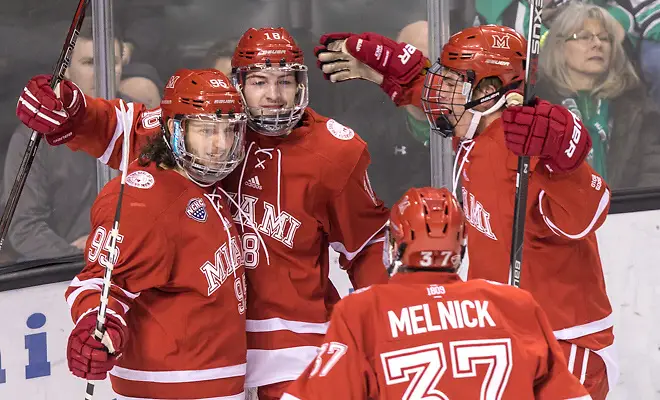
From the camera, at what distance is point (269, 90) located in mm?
2740

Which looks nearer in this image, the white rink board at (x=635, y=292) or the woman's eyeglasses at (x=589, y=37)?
the white rink board at (x=635, y=292)

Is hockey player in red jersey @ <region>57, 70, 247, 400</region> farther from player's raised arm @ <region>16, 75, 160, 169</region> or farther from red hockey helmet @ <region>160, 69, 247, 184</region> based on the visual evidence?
player's raised arm @ <region>16, 75, 160, 169</region>

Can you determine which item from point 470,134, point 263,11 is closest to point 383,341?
point 470,134

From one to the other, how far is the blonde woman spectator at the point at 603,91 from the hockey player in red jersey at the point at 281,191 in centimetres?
176

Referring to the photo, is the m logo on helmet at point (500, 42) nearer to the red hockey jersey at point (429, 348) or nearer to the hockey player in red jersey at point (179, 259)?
the hockey player in red jersey at point (179, 259)

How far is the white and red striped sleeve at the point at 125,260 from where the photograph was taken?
2457mm

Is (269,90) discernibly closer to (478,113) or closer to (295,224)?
(295,224)

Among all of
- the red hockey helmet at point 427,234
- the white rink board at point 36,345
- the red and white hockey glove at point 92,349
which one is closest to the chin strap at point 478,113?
the red hockey helmet at point 427,234

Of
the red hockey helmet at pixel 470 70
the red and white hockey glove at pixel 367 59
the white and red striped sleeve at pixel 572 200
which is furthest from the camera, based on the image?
the red and white hockey glove at pixel 367 59

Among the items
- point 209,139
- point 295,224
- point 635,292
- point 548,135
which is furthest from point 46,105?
point 635,292

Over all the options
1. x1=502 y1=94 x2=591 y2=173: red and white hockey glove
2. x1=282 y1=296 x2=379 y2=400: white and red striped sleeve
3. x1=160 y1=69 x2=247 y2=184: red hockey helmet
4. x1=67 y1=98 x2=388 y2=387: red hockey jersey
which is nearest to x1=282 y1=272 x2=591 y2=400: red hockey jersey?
x1=282 y1=296 x2=379 y2=400: white and red striped sleeve

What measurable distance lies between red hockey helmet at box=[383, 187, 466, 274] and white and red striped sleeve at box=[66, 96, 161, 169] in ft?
3.36

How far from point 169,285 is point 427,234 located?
0.77 meters

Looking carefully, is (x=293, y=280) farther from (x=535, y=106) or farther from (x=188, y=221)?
(x=535, y=106)
